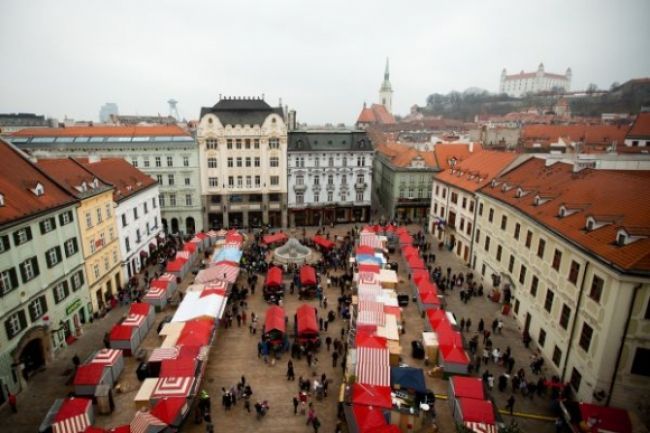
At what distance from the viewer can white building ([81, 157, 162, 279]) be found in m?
36.3

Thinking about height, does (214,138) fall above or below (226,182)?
above

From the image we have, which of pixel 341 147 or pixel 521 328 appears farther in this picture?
pixel 341 147

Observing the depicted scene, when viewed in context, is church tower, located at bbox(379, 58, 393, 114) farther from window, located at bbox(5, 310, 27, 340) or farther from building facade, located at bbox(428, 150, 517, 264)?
window, located at bbox(5, 310, 27, 340)

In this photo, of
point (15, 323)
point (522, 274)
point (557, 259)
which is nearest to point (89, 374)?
point (15, 323)

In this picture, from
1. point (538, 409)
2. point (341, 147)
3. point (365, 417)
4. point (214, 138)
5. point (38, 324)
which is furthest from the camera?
point (341, 147)

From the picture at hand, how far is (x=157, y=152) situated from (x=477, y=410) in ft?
153

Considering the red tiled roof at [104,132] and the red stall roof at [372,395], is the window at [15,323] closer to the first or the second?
the red stall roof at [372,395]

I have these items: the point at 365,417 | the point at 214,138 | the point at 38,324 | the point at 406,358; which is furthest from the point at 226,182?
the point at 365,417

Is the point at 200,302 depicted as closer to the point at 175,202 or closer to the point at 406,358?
the point at 406,358

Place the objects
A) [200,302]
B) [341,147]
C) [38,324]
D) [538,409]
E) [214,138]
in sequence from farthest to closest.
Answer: [341,147], [214,138], [200,302], [38,324], [538,409]

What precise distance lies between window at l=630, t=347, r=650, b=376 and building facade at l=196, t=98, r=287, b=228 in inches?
1689

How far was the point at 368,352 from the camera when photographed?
21.8 m

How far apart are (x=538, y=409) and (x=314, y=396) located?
40.6 feet

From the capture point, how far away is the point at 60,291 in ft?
86.5
